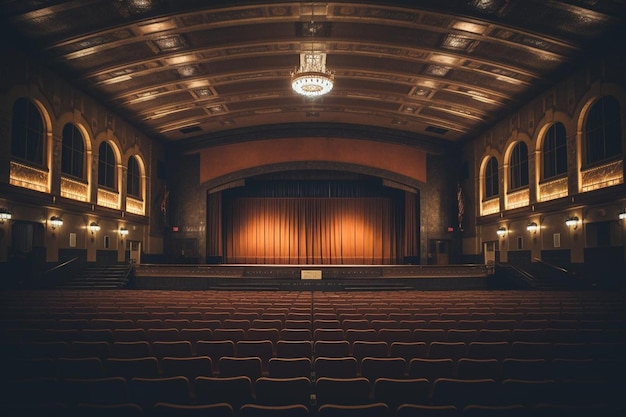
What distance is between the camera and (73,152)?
16172 millimetres

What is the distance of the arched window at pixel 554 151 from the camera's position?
15328 millimetres

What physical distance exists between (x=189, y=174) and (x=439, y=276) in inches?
550

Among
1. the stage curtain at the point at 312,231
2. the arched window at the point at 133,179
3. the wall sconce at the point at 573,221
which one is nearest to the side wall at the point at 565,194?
the wall sconce at the point at 573,221

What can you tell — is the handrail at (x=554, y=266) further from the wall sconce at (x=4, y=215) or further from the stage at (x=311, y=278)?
the wall sconce at (x=4, y=215)

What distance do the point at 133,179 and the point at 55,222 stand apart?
20.0 feet

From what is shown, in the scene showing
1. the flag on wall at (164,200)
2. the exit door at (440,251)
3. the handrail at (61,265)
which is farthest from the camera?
the exit door at (440,251)

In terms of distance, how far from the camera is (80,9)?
37.7ft

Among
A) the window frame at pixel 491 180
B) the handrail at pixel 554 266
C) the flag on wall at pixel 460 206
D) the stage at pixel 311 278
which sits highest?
the window frame at pixel 491 180

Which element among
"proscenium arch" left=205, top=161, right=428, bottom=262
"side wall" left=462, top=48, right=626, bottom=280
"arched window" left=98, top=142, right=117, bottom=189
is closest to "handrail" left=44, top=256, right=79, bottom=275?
"arched window" left=98, top=142, right=117, bottom=189

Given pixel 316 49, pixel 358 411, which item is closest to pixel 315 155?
pixel 316 49

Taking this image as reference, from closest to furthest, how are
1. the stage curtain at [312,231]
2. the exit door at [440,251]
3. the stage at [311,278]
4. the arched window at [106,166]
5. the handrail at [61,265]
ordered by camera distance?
the handrail at [61,265]
the stage at [311,278]
the arched window at [106,166]
the exit door at [440,251]
the stage curtain at [312,231]

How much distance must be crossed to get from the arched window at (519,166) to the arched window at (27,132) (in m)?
17.7

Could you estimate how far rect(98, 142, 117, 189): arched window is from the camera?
18.0 meters

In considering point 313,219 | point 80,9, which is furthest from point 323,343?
point 313,219
